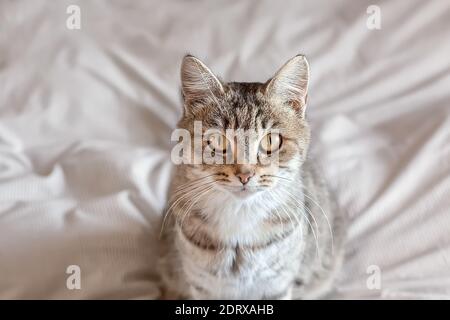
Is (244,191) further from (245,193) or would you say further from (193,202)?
(193,202)

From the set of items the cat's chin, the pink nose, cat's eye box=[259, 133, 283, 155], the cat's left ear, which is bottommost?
the cat's chin

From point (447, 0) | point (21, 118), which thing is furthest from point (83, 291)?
point (447, 0)

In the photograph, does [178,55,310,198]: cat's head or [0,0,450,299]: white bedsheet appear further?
[0,0,450,299]: white bedsheet

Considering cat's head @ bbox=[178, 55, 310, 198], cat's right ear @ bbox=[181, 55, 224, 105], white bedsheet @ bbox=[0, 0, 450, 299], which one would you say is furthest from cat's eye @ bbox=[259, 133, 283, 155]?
white bedsheet @ bbox=[0, 0, 450, 299]

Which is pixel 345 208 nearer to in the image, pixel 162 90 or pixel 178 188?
pixel 178 188

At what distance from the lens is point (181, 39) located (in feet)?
5.90

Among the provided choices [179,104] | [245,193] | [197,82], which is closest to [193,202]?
[245,193]

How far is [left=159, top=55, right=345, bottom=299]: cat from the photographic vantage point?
3.60ft

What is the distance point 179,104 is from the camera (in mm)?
1769

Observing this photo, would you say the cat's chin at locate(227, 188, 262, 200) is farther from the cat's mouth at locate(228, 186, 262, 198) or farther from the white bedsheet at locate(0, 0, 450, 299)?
the white bedsheet at locate(0, 0, 450, 299)

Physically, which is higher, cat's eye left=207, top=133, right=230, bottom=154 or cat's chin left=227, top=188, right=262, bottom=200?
cat's eye left=207, top=133, right=230, bottom=154

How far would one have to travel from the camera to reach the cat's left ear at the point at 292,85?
43.3 inches

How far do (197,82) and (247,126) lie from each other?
5.9 inches
